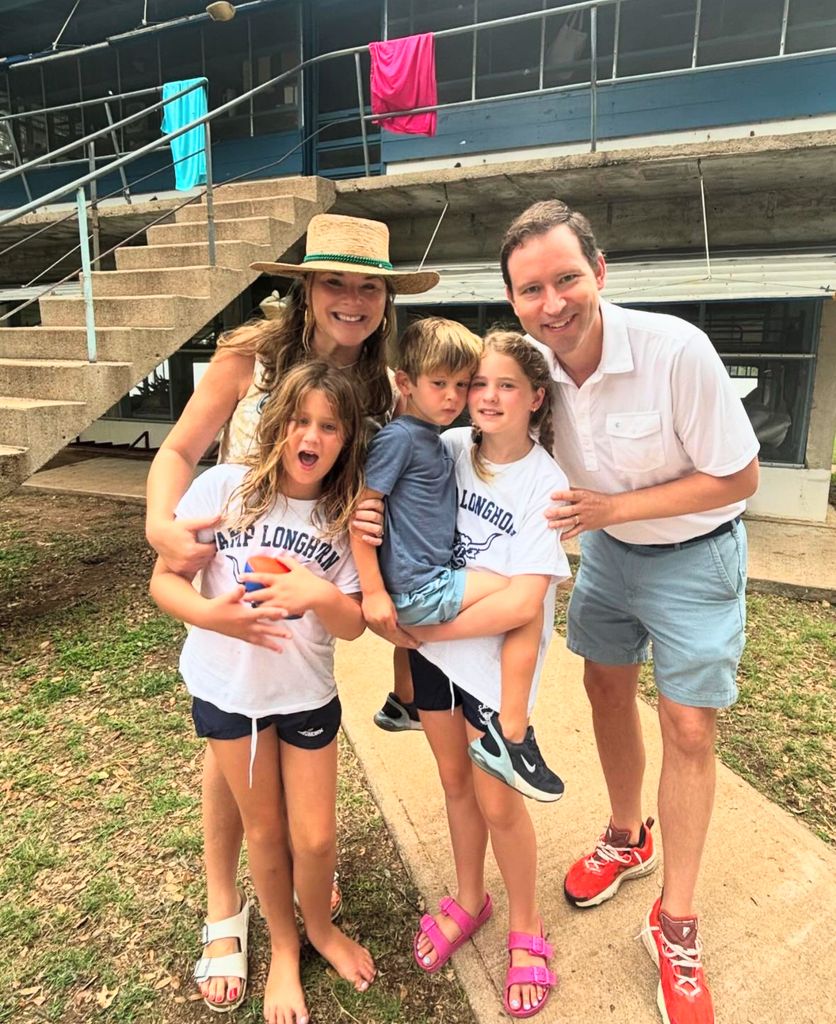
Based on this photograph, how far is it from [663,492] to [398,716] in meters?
1.01

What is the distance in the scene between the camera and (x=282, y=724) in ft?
5.39

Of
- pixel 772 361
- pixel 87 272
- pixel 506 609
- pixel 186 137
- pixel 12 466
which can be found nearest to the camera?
pixel 506 609

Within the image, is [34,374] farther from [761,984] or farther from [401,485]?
[761,984]

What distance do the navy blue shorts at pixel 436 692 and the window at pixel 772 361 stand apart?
19.6 ft

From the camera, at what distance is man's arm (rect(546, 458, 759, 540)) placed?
1.60 metres

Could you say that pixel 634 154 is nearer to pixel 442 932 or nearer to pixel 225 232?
pixel 225 232

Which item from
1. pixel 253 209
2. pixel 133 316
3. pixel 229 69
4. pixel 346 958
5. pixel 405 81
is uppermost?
pixel 229 69

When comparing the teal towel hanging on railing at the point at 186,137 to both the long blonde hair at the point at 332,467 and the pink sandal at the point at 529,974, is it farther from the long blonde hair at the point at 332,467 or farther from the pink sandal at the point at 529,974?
the pink sandal at the point at 529,974

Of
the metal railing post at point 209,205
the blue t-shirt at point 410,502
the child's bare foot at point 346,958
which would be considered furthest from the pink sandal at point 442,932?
the metal railing post at point 209,205

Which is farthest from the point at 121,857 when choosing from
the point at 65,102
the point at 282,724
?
the point at 65,102

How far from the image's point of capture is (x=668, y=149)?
5570 mm

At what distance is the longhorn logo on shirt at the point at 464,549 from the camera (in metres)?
1.62

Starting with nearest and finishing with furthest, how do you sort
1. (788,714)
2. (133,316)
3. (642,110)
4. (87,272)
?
1. (788,714)
2. (87,272)
3. (133,316)
4. (642,110)

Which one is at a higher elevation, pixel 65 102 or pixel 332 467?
pixel 65 102
